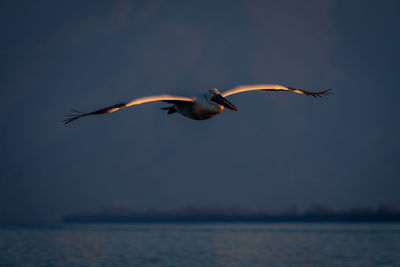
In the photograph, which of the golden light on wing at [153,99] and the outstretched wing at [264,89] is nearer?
the golden light on wing at [153,99]

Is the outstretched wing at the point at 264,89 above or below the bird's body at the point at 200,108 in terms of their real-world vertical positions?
above

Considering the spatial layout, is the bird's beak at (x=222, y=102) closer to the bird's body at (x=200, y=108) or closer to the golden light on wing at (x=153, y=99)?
the bird's body at (x=200, y=108)

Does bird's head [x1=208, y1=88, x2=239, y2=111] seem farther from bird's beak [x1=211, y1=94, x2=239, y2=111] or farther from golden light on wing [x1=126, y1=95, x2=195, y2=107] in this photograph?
golden light on wing [x1=126, y1=95, x2=195, y2=107]

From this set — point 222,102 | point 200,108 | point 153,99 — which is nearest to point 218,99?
point 222,102

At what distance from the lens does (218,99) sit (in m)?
14.7

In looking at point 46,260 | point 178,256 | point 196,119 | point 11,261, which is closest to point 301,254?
point 178,256

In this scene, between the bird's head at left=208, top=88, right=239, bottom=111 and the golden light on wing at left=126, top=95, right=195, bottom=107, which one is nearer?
the golden light on wing at left=126, top=95, right=195, bottom=107

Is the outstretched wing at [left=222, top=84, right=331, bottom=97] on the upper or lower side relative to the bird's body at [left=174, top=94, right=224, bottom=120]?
upper

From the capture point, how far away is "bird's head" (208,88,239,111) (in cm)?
1468

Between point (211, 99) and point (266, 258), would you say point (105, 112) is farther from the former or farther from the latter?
point (266, 258)

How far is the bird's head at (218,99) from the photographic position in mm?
14684

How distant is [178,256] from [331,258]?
13157mm

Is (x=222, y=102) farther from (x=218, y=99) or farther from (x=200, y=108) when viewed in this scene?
(x=200, y=108)

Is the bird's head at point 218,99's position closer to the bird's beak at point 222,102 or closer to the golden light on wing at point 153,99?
the bird's beak at point 222,102
